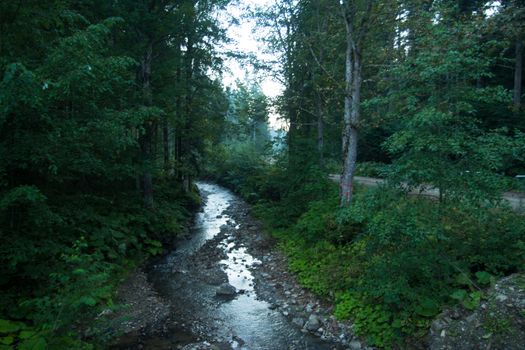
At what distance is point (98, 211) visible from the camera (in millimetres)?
11188

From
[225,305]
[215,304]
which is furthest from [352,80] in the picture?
[215,304]

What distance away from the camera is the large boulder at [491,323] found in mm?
5109

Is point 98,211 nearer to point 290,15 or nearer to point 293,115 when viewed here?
point 293,115

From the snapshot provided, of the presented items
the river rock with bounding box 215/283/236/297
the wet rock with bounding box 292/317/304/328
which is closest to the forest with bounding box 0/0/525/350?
the wet rock with bounding box 292/317/304/328

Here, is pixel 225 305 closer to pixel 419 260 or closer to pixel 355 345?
pixel 355 345

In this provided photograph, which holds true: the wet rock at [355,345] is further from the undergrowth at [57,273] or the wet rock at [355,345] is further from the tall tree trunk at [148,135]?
the tall tree trunk at [148,135]

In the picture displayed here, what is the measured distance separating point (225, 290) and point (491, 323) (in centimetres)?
633

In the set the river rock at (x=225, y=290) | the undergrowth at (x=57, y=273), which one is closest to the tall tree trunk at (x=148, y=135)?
the undergrowth at (x=57, y=273)

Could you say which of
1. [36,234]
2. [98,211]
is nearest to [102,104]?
[98,211]

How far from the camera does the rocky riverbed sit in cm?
695

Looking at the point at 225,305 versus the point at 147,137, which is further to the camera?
the point at 147,137

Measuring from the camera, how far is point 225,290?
9352 millimetres

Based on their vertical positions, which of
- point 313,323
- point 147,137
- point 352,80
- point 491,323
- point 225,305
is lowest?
point 225,305

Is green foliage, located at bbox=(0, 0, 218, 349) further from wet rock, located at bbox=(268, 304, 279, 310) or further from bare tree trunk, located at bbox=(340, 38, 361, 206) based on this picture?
bare tree trunk, located at bbox=(340, 38, 361, 206)
